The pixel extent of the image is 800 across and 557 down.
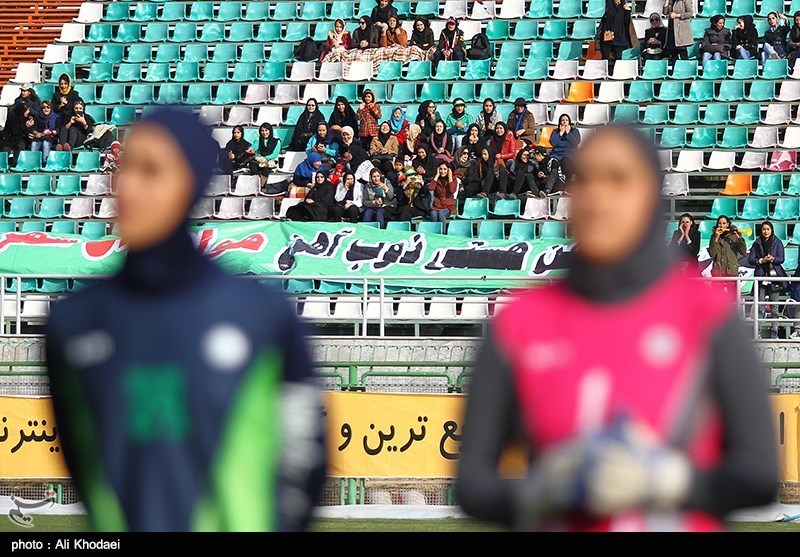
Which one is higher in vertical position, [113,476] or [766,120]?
[766,120]

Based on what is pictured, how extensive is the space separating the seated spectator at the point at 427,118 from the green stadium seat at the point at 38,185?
5.66 metres

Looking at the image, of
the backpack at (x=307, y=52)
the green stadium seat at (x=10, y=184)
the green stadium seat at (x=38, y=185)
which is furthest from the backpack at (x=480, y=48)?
the green stadium seat at (x=10, y=184)

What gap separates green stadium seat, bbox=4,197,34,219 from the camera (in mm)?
24047

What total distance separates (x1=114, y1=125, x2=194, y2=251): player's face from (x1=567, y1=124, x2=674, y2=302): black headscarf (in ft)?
2.57

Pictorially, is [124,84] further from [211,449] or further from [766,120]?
[211,449]

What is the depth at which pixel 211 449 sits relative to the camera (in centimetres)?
328

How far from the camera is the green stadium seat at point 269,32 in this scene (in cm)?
2898

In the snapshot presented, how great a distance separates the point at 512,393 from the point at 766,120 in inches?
885

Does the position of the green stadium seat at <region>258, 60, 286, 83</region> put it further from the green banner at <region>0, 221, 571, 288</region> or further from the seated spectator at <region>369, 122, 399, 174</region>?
the green banner at <region>0, 221, 571, 288</region>

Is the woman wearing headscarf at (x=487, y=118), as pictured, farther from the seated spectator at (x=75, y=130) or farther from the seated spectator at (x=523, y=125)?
the seated spectator at (x=75, y=130)

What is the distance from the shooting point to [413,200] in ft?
73.0

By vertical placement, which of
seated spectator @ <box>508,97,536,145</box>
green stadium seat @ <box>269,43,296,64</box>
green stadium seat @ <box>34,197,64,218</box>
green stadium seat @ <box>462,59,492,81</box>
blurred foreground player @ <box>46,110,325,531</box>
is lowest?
blurred foreground player @ <box>46,110,325,531</box>

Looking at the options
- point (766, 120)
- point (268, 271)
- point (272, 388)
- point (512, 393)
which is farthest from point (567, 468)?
point (766, 120)

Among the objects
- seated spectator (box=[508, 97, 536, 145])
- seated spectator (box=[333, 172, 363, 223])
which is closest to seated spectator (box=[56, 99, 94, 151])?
seated spectator (box=[333, 172, 363, 223])
